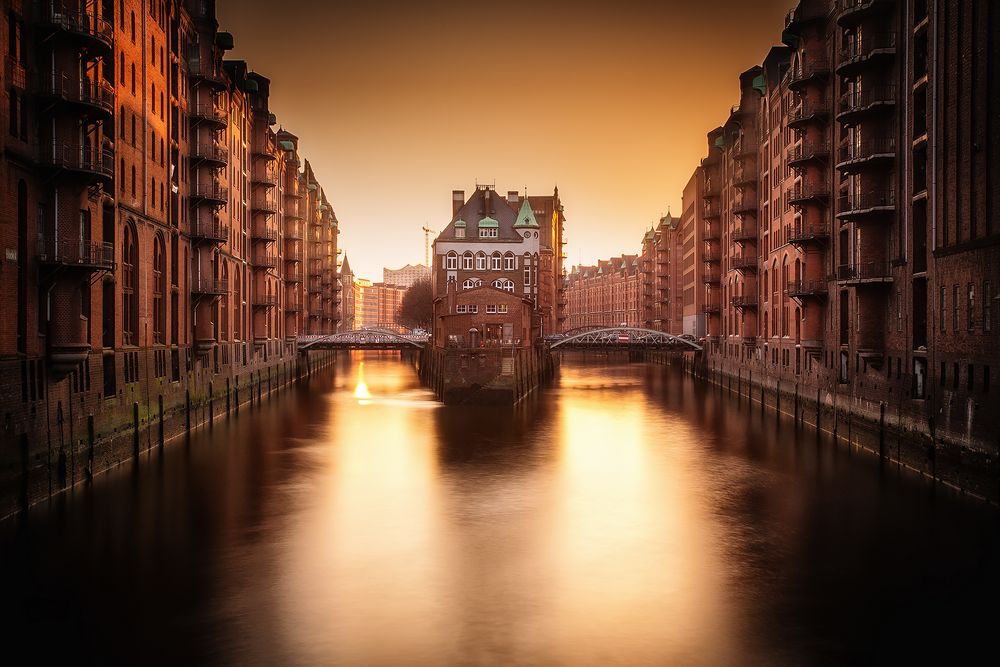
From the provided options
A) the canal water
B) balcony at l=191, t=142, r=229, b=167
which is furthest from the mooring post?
balcony at l=191, t=142, r=229, b=167

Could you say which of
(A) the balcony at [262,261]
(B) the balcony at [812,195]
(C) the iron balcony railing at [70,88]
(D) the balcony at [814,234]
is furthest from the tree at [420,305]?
(C) the iron balcony railing at [70,88]

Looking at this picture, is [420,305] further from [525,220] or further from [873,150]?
[873,150]

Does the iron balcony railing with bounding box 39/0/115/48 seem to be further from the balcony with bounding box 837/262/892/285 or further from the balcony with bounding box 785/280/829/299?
the balcony with bounding box 785/280/829/299

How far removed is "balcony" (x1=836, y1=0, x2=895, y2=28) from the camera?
106 ft

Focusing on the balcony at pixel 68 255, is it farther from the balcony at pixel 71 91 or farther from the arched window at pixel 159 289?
the arched window at pixel 159 289

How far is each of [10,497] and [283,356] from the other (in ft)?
172

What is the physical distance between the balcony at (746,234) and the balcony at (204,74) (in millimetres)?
34839

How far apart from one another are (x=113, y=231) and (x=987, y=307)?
2784cm

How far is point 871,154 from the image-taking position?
33062 millimetres

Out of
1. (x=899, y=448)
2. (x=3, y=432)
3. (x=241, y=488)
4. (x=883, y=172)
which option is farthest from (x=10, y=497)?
(x=883, y=172)

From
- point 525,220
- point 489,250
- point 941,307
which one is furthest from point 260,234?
point 941,307

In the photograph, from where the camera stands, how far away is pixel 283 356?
72.8 metres

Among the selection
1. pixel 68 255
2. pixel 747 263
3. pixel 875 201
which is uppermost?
pixel 875 201

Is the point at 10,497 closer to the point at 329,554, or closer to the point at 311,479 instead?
the point at 329,554
